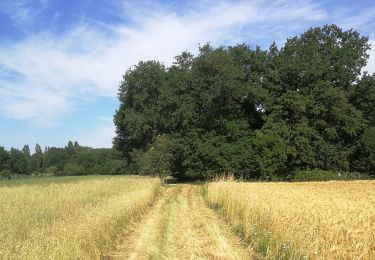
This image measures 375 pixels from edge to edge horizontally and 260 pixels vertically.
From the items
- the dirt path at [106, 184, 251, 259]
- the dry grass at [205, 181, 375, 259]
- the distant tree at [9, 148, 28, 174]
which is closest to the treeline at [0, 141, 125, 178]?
the distant tree at [9, 148, 28, 174]

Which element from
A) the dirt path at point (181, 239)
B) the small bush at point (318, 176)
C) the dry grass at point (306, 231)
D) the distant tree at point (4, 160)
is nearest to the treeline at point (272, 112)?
the small bush at point (318, 176)

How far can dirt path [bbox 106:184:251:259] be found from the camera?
1114 centimetres

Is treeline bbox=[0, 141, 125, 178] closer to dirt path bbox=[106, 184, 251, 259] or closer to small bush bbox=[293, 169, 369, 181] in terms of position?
small bush bbox=[293, 169, 369, 181]

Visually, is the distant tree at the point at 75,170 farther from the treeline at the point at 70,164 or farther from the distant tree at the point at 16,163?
the distant tree at the point at 16,163

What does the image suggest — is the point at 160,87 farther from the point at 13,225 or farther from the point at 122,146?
the point at 13,225

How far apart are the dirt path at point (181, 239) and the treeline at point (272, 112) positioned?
98.6ft

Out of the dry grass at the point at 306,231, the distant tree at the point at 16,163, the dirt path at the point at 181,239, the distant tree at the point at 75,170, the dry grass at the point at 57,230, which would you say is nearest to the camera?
the dry grass at the point at 57,230

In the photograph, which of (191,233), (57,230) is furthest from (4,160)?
(57,230)

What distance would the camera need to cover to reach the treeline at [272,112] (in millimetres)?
49031

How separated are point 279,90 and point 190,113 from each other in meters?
12.2

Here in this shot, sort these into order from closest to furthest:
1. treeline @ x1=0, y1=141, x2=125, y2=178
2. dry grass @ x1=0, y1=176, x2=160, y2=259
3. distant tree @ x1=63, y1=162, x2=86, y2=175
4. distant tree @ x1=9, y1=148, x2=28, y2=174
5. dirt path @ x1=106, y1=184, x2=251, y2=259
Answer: dry grass @ x1=0, y1=176, x2=160, y2=259 < dirt path @ x1=106, y1=184, x2=251, y2=259 < treeline @ x1=0, y1=141, x2=125, y2=178 < distant tree @ x1=63, y1=162, x2=86, y2=175 < distant tree @ x1=9, y1=148, x2=28, y2=174

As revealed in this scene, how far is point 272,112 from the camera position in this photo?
52.0m

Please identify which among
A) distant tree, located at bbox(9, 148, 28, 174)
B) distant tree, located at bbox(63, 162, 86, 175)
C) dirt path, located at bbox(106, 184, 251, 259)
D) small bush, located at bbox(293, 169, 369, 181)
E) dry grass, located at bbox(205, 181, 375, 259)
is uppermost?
distant tree, located at bbox(9, 148, 28, 174)

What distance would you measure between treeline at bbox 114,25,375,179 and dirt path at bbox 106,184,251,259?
30.1m
